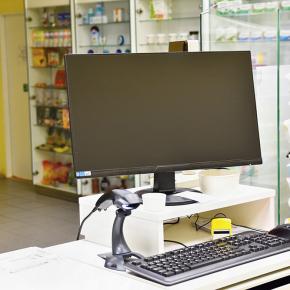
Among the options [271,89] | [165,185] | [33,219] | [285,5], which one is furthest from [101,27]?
[165,185]

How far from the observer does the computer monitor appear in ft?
6.88

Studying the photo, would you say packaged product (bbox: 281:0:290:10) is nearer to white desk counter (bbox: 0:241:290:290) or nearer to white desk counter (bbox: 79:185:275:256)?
white desk counter (bbox: 79:185:275:256)

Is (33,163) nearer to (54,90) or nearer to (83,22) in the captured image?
(54,90)

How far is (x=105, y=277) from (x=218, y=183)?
2.12 feet

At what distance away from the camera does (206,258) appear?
6.18 feet

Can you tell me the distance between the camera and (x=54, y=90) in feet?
24.2

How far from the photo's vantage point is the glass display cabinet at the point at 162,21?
19.5 ft

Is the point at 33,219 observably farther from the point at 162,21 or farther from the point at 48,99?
the point at 162,21

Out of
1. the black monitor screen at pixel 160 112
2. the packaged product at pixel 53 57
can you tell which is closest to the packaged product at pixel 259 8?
the black monitor screen at pixel 160 112

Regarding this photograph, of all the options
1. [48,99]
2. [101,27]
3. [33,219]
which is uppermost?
[101,27]

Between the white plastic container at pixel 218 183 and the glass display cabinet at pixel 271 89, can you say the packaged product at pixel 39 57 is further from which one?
the white plastic container at pixel 218 183

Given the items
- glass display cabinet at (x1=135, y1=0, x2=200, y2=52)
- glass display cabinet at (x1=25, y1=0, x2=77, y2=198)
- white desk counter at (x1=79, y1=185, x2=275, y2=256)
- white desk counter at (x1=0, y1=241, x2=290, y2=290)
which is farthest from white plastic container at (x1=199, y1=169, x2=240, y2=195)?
glass display cabinet at (x1=25, y1=0, x2=77, y2=198)

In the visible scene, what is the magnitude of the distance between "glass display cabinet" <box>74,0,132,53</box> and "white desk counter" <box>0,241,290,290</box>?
4.67 metres

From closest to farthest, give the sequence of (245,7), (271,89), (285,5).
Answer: (271,89) → (285,5) → (245,7)
